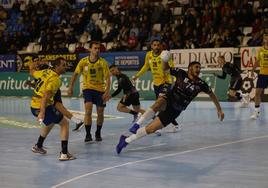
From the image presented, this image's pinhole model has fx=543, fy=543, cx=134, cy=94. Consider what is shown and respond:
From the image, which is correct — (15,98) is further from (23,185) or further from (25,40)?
(23,185)

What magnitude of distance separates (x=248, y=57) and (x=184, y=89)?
11019 millimetres

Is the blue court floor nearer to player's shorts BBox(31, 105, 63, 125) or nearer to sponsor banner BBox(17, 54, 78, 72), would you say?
player's shorts BBox(31, 105, 63, 125)

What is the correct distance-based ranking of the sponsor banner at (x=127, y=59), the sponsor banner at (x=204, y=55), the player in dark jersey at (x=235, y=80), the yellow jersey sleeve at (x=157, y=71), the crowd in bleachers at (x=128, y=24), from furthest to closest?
the sponsor banner at (x=127, y=59)
the crowd in bleachers at (x=128, y=24)
the sponsor banner at (x=204, y=55)
the player in dark jersey at (x=235, y=80)
the yellow jersey sleeve at (x=157, y=71)

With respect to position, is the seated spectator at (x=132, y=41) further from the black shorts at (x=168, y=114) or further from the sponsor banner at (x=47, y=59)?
the black shorts at (x=168, y=114)

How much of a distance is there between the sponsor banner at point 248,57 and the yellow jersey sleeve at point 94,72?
10.2 meters

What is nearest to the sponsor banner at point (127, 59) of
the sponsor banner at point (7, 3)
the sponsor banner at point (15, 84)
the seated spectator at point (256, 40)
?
the sponsor banner at point (15, 84)

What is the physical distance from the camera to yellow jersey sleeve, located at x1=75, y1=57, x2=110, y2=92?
1062cm

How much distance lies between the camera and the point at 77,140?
11062 millimetres

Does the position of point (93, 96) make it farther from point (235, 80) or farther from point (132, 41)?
point (132, 41)

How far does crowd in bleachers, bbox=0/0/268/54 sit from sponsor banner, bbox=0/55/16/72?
97 centimetres

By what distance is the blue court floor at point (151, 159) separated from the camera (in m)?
7.16

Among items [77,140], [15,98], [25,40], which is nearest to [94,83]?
[77,140]

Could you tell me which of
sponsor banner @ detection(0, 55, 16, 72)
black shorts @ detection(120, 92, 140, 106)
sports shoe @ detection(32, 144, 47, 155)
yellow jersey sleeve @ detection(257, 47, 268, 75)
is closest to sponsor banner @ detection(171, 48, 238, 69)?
yellow jersey sleeve @ detection(257, 47, 268, 75)

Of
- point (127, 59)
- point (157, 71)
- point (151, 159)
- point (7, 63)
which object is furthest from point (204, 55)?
point (151, 159)
